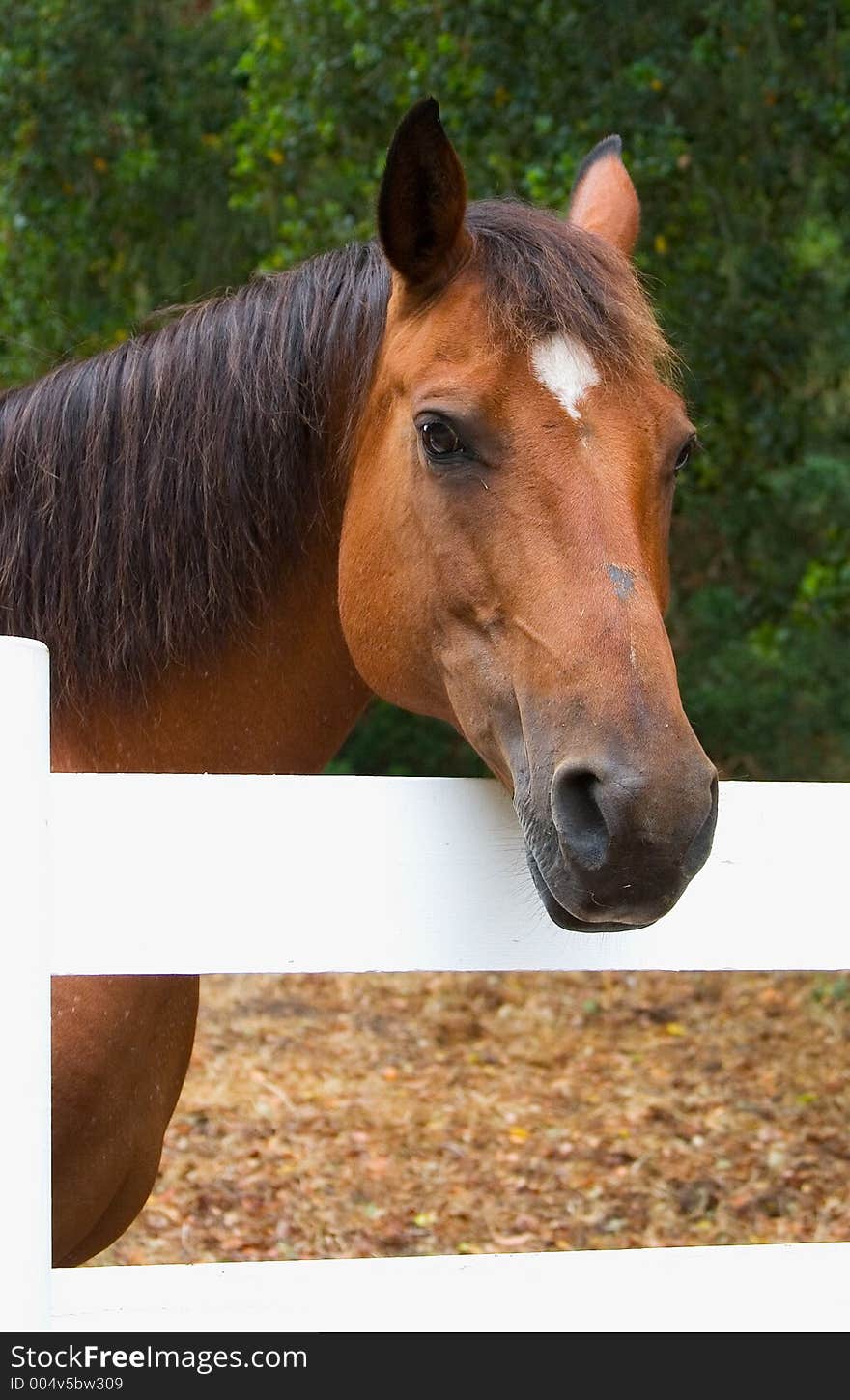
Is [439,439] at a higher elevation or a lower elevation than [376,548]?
higher

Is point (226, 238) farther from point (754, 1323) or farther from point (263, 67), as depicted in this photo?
point (754, 1323)

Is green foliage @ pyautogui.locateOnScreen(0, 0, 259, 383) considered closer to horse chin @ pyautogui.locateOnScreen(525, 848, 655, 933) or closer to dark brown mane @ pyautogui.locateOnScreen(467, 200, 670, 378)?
dark brown mane @ pyautogui.locateOnScreen(467, 200, 670, 378)

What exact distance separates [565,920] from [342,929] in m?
0.29

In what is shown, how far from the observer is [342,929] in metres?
1.79

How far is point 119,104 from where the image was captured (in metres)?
8.08

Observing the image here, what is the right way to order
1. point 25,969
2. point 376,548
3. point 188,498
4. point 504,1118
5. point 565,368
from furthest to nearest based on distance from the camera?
point 504,1118 < point 188,498 < point 376,548 < point 565,368 < point 25,969

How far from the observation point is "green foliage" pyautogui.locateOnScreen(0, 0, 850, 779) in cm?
686

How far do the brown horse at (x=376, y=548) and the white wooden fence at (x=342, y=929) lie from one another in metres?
0.08

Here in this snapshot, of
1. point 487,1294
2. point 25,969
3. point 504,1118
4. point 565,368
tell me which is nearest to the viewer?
point 25,969

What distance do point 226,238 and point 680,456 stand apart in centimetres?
651

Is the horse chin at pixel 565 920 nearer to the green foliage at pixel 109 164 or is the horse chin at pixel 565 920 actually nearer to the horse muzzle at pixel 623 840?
the horse muzzle at pixel 623 840

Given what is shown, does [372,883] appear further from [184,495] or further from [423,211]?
[423,211]

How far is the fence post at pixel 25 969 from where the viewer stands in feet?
4.84

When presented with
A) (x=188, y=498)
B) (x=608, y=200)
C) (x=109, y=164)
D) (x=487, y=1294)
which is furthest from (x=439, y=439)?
(x=109, y=164)
